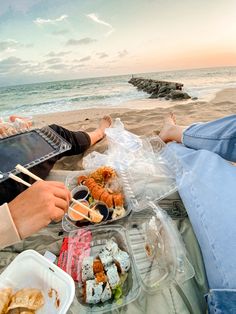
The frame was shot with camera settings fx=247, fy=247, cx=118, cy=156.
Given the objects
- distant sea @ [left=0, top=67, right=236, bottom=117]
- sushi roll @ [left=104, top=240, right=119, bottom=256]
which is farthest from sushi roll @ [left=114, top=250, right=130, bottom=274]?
distant sea @ [left=0, top=67, right=236, bottom=117]

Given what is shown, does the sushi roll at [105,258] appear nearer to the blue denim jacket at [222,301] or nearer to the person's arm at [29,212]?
the person's arm at [29,212]

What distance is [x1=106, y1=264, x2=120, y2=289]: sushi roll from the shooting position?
3.17 ft

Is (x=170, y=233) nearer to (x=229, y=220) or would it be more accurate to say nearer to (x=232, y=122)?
(x=229, y=220)

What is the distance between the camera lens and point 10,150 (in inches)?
55.5

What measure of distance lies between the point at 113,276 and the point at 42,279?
0.27 m

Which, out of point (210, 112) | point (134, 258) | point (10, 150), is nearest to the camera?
point (134, 258)

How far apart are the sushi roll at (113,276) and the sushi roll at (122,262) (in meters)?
0.03

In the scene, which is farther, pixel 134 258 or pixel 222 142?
pixel 222 142

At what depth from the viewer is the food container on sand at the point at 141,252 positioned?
979 millimetres

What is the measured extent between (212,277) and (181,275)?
0.12 m

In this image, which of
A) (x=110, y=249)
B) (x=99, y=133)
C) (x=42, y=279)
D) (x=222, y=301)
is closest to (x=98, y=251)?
(x=110, y=249)

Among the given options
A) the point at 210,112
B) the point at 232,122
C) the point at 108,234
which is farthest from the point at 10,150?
the point at 210,112

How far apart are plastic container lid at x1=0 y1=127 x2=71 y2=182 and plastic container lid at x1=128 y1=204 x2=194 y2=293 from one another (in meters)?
0.66

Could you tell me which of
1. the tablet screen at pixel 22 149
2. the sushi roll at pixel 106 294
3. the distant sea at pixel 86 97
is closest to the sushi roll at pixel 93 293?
the sushi roll at pixel 106 294
